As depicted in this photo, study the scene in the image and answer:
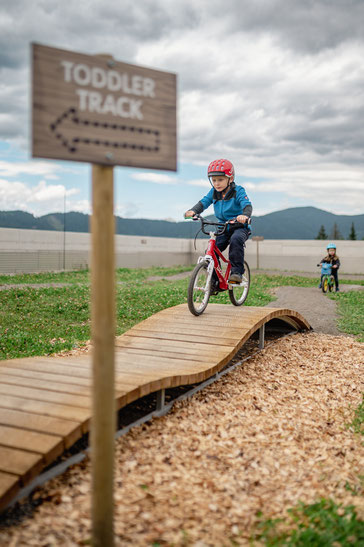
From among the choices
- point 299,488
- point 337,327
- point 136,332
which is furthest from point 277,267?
point 299,488

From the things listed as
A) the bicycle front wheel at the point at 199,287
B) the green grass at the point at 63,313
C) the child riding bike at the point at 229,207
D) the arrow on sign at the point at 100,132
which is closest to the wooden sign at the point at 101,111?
the arrow on sign at the point at 100,132

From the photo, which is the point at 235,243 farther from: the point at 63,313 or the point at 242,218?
the point at 63,313

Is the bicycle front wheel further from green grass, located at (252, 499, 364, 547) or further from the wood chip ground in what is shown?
green grass, located at (252, 499, 364, 547)

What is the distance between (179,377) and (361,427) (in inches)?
70.4

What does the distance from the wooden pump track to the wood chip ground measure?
302 mm

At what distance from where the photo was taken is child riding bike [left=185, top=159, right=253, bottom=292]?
6.20 meters

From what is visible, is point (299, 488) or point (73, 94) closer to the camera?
point (73, 94)

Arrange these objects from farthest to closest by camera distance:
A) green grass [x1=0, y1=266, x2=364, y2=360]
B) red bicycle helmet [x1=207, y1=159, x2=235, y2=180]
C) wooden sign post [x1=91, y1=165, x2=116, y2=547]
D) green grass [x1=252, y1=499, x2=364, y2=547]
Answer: green grass [x1=0, y1=266, x2=364, y2=360], red bicycle helmet [x1=207, y1=159, x2=235, y2=180], green grass [x1=252, y1=499, x2=364, y2=547], wooden sign post [x1=91, y1=165, x2=116, y2=547]

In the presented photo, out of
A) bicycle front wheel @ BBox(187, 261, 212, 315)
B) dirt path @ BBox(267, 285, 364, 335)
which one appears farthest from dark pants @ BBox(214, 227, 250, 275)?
dirt path @ BBox(267, 285, 364, 335)

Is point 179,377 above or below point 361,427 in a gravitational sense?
above

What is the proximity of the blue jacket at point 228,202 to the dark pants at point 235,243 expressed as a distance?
226mm

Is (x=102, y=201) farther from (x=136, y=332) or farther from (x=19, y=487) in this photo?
(x=136, y=332)

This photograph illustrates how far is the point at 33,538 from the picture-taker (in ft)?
7.88

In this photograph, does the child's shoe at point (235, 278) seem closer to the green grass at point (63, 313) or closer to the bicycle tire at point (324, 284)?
the green grass at point (63, 313)
